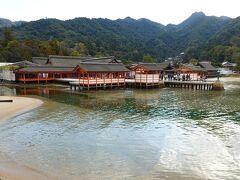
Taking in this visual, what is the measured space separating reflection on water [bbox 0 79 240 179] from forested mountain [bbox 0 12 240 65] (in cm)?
6006

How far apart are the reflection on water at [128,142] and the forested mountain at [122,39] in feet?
197

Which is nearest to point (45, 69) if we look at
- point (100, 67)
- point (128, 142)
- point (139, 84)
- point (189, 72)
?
point (100, 67)

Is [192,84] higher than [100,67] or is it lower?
lower

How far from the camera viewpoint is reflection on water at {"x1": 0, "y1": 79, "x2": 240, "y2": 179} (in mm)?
11516

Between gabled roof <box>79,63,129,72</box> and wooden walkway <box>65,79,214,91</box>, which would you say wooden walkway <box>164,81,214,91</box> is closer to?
wooden walkway <box>65,79,214,91</box>

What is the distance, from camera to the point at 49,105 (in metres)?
28.3

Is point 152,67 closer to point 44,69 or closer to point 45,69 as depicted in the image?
point 45,69

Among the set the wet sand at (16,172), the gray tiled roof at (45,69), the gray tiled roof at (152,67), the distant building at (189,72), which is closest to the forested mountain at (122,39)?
the gray tiled roof at (45,69)

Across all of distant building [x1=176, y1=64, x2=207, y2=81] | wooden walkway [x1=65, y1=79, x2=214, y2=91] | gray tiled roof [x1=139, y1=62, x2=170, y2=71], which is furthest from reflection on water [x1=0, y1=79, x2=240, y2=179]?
distant building [x1=176, y1=64, x2=207, y2=81]

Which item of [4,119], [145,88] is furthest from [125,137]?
[145,88]

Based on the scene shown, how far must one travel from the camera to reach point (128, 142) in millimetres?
15547

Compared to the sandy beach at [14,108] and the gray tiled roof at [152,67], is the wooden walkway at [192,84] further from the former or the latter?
the sandy beach at [14,108]

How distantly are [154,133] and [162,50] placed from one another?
490 feet

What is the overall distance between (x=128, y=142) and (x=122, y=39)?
13342 centimetres
